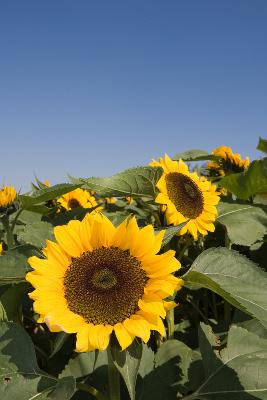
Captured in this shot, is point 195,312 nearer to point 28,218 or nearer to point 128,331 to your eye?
→ point 28,218

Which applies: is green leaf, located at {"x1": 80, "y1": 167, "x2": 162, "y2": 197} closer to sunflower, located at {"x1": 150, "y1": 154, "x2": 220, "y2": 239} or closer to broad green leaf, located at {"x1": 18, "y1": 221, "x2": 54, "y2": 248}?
sunflower, located at {"x1": 150, "y1": 154, "x2": 220, "y2": 239}

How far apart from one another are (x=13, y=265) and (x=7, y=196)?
4.31 feet

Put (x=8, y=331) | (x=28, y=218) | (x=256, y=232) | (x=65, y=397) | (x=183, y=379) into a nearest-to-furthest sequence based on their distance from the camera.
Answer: (x=65, y=397), (x=8, y=331), (x=183, y=379), (x=256, y=232), (x=28, y=218)

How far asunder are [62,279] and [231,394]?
1.65 feet

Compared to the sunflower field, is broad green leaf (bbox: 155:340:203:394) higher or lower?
lower

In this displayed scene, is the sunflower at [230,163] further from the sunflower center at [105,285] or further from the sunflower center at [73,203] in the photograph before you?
the sunflower center at [105,285]

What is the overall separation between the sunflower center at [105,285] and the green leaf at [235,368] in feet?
1.01

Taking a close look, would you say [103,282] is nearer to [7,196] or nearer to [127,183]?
[127,183]

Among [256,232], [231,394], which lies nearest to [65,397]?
[231,394]

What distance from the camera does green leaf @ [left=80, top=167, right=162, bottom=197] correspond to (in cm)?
169

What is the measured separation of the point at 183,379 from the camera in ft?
5.08

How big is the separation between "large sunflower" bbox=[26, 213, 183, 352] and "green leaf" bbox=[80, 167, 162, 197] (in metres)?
0.34

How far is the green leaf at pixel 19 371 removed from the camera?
122 cm

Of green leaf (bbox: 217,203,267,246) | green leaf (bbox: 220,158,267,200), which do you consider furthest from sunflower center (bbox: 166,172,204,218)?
green leaf (bbox: 220,158,267,200)
